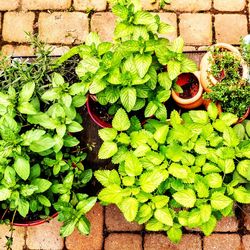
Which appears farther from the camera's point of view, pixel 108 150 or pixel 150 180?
pixel 108 150

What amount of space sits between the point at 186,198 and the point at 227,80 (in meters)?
0.75

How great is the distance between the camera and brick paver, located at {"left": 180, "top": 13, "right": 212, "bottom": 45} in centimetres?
352

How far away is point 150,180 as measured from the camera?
252cm

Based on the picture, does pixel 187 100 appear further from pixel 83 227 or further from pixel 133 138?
pixel 83 227

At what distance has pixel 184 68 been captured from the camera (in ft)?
8.71

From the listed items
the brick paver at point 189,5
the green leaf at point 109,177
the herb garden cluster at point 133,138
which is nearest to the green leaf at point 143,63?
the herb garden cluster at point 133,138

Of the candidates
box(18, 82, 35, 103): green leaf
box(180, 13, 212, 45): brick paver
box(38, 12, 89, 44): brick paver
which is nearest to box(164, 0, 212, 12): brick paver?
box(180, 13, 212, 45): brick paver

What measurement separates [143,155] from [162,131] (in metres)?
0.17

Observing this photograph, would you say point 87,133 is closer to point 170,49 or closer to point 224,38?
point 170,49

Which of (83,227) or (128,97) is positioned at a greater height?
(128,97)

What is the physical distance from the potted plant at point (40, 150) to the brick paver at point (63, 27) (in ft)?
2.29

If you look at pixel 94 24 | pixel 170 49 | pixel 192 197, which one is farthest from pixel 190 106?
pixel 94 24

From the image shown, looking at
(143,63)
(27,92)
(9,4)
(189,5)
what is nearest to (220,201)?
(143,63)

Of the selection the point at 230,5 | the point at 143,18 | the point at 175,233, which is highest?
the point at 230,5
